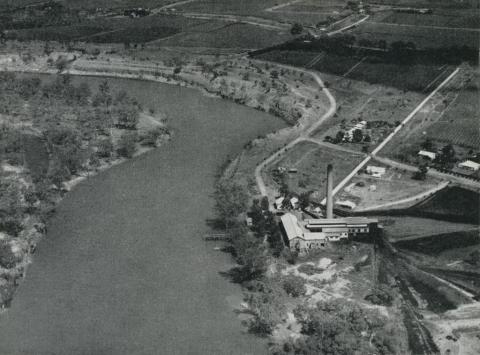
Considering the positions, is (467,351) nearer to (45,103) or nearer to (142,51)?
(45,103)

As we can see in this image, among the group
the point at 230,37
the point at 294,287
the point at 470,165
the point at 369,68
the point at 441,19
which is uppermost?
the point at 441,19

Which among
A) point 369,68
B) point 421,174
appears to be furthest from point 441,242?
point 369,68

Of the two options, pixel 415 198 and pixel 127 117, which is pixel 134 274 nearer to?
pixel 415 198

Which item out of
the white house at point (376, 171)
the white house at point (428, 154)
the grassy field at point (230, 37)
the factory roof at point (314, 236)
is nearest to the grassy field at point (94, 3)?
the grassy field at point (230, 37)

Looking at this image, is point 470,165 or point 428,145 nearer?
point 470,165

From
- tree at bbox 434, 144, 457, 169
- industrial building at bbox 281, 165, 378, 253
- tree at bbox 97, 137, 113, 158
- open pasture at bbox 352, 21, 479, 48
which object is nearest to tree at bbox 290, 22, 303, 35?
open pasture at bbox 352, 21, 479, 48

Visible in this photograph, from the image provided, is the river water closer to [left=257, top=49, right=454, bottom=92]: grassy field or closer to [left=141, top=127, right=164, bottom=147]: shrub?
[left=141, top=127, right=164, bottom=147]: shrub

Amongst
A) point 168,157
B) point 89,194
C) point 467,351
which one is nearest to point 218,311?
point 467,351
